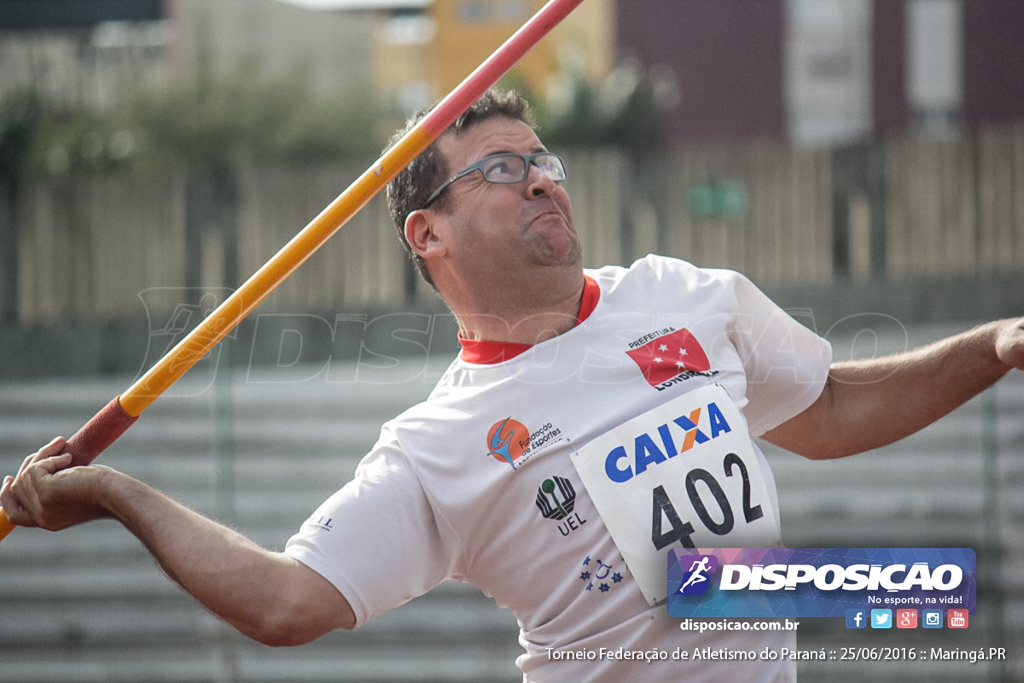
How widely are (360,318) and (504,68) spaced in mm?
5593

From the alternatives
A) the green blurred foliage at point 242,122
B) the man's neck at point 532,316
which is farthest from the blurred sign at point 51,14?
the man's neck at point 532,316

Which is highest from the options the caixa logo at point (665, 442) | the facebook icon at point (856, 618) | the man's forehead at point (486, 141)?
the man's forehead at point (486, 141)

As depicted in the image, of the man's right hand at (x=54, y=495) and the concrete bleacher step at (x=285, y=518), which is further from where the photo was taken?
the concrete bleacher step at (x=285, y=518)

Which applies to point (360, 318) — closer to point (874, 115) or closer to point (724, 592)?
point (724, 592)

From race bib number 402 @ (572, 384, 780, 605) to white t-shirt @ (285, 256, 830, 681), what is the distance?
2 cm

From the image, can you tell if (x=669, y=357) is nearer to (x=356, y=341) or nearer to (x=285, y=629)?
(x=285, y=629)

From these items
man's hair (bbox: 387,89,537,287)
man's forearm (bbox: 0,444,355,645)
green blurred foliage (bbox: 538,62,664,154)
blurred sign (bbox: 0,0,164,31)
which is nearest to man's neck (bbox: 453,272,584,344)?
man's hair (bbox: 387,89,537,287)

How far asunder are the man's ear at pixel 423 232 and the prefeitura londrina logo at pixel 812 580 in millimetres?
943

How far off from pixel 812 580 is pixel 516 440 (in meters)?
0.78

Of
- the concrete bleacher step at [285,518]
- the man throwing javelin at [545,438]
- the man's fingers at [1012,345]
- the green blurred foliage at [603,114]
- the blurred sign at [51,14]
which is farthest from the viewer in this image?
the blurred sign at [51,14]

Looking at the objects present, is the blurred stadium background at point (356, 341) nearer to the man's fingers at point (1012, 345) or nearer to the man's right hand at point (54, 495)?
the man's fingers at point (1012, 345)

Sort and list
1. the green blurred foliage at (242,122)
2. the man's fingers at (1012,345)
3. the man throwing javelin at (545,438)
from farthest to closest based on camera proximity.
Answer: the green blurred foliage at (242,122), the man's fingers at (1012,345), the man throwing javelin at (545,438)

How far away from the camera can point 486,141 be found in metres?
2.66

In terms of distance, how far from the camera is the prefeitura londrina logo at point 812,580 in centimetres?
235
